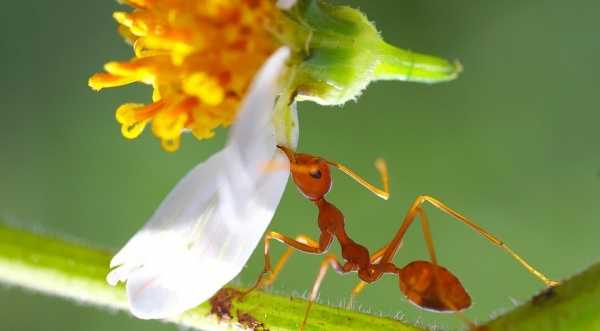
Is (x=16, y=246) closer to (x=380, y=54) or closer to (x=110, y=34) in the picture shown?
(x=380, y=54)

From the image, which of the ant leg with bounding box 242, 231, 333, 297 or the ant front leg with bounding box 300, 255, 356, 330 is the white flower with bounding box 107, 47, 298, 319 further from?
the ant leg with bounding box 242, 231, 333, 297

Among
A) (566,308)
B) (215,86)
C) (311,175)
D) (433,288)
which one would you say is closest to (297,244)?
(311,175)

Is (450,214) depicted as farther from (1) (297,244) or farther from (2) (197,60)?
(2) (197,60)

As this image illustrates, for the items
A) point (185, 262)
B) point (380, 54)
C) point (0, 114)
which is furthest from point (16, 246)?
point (0, 114)

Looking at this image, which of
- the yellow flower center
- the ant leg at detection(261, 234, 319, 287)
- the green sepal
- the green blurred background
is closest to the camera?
the yellow flower center

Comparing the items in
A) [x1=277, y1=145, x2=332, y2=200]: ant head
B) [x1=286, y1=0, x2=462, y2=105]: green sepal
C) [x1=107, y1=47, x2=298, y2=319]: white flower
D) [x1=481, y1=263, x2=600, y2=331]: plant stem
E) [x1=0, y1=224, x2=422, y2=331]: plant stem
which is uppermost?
[x1=286, y1=0, x2=462, y2=105]: green sepal

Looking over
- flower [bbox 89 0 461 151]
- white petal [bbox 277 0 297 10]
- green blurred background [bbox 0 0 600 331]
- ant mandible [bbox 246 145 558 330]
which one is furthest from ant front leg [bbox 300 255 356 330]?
green blurred background [bbox 0 0 600 331]
